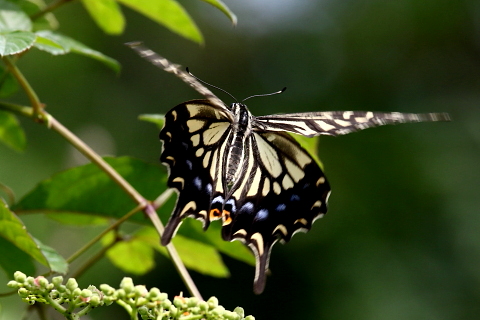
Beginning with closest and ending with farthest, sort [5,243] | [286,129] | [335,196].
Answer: [5,243]
[286,129]
[335,196]

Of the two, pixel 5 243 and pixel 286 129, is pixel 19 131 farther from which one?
pixel 286 129

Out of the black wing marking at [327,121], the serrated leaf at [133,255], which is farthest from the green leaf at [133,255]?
the black wing marking at [327,121]

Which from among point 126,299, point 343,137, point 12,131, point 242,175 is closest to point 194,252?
point 242,175

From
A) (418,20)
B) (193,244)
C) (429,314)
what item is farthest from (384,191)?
(193,244)

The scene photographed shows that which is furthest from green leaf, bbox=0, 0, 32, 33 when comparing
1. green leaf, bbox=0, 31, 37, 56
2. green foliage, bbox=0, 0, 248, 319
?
green leaf, bbox=0, 31, 37, 56

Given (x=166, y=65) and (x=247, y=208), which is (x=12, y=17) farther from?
(x=247, y=208)

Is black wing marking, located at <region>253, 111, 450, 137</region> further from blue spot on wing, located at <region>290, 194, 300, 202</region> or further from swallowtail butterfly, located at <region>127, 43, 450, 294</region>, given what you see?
blue spot on wing, located at <region>290, 194, 300, 202</region>

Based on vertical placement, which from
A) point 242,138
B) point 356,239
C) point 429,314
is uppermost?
point 242,138
